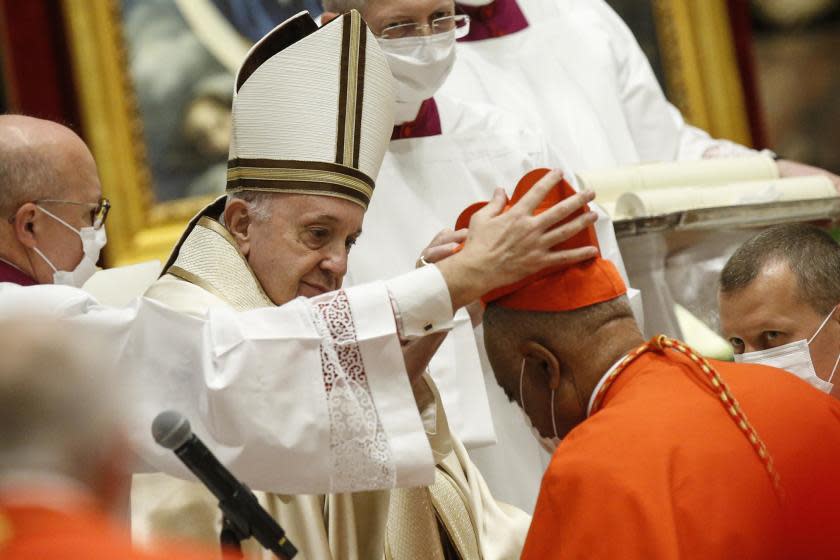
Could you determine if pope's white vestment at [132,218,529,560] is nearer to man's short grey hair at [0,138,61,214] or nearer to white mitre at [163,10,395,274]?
white mitre at [163,10,395,274]

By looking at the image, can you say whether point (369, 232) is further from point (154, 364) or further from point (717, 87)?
point (717, 87)

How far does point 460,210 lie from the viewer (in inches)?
182

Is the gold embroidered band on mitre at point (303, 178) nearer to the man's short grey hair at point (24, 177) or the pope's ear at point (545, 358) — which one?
the man's short grey hair at point (24, 177)

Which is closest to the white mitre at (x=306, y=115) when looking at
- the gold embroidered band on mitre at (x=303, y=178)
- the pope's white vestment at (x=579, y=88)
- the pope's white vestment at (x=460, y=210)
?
the gold embroidered band on mitre at (x=303, y=178)

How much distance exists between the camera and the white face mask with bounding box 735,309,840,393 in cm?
371

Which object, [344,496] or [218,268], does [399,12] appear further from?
[344,496]

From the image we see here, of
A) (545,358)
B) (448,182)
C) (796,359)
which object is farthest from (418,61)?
(545,358)

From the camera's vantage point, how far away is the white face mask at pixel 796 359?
12.2ft

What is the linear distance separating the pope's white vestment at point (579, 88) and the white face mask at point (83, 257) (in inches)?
87.3

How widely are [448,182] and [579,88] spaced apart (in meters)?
1.30

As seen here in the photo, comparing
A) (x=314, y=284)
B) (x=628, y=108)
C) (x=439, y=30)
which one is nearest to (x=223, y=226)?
(x=314, y=284)

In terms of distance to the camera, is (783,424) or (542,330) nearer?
(783,424)

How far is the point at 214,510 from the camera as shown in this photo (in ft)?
10.1

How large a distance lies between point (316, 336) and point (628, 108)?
11.1ft
